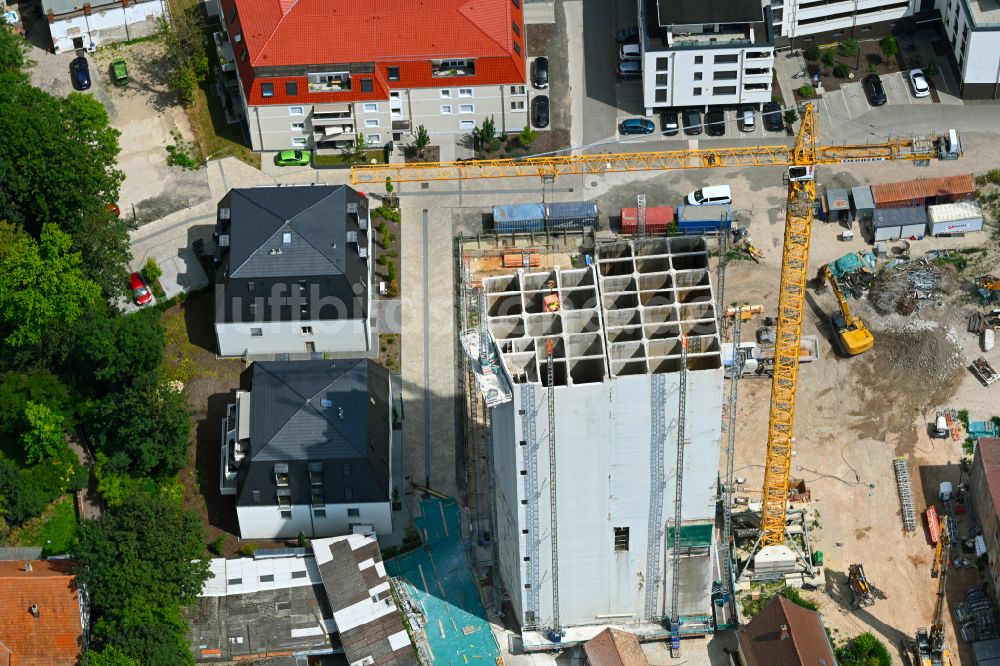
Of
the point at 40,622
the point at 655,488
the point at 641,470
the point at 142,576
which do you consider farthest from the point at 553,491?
the point at 40,622

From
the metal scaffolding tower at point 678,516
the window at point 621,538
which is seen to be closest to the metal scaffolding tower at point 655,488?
the metal scaffolding tower at point 678,516

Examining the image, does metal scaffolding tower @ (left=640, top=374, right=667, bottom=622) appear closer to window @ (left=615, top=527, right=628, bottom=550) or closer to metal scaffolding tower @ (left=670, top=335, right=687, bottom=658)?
metal scaffolding tower @ (left=670, top=335, right=687, bottom=658)

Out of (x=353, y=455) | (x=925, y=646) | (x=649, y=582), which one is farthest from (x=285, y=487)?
(x=925, y=646)

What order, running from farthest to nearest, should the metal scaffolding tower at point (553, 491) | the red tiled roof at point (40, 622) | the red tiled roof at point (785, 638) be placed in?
the red tiled roof at point (40, 622) < the red tiled roof at point (785, 638) < the metal scaffolding tower at point (553, 491)

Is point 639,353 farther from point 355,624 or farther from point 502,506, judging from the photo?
point 355,624

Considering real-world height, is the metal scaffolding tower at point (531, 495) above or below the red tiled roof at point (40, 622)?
above

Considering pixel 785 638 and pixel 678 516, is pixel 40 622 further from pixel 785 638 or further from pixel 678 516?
pixel 785 638

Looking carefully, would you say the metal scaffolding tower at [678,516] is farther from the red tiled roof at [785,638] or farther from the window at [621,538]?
the red tiled roof at [785,638]
